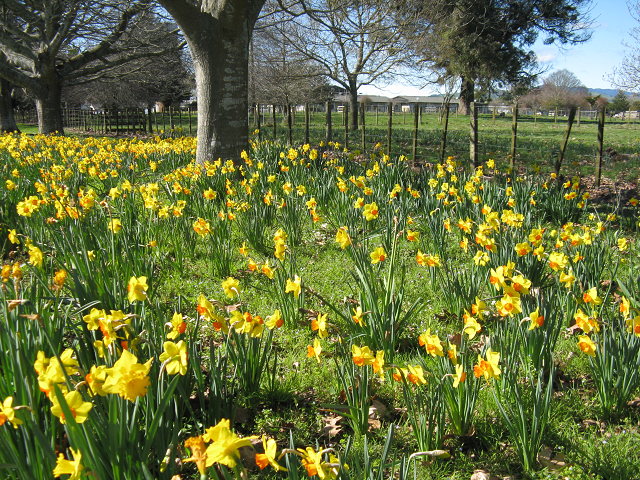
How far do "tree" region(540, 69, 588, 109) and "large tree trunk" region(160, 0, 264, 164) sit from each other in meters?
41.6

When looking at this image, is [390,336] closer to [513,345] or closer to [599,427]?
[513,345]

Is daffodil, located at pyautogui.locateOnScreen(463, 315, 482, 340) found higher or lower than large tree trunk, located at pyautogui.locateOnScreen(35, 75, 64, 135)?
lower

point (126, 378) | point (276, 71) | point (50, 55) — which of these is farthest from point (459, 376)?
point (276, 71)

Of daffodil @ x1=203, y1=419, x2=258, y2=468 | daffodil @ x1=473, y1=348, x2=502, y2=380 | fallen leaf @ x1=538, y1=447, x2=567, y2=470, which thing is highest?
daffodil @ x1=203, y1=419, x2=258, y2=468

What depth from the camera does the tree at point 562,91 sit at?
1791 inches

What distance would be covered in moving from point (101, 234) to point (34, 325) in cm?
152

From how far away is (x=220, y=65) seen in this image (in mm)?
6555

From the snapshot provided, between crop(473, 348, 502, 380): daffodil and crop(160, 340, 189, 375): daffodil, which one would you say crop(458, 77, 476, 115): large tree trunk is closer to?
crop(473, 348, 502, 380): daffodil

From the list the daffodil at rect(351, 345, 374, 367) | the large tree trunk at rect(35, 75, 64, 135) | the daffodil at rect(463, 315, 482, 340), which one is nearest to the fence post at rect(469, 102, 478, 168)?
the daffodil at rect(463, 315, 482, 340)

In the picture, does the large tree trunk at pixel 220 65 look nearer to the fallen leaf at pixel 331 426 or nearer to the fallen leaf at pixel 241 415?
the fallen leaf at pixel 241 415

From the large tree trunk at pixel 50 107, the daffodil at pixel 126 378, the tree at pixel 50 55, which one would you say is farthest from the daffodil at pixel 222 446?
the large tree trunk at pixel 50 107

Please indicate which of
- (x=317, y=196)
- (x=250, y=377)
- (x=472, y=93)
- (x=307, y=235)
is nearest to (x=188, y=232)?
(x=307, y=235)

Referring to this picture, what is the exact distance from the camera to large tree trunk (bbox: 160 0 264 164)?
635cm

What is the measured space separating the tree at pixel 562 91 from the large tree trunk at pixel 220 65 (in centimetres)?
4160
